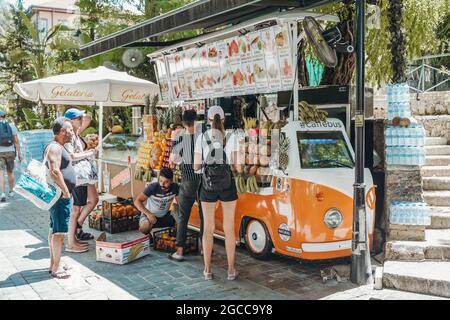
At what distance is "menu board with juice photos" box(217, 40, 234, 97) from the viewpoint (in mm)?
7492

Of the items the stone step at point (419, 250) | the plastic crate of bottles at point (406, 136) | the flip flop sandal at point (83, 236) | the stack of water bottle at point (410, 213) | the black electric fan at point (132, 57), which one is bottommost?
the flip flop sandal at point (83, 236)

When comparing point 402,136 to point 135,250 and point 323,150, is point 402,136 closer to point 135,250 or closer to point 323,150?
point 323,150

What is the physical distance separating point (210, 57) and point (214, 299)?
4.23 metres

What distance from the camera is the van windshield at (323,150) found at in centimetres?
601

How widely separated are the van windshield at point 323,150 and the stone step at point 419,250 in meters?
1.15

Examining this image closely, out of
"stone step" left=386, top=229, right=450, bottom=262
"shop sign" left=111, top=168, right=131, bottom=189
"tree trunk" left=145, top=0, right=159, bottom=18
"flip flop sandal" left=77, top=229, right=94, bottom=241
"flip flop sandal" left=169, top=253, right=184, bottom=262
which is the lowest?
"flip flop sandal" left=169, top=253, right=184, bottom=262

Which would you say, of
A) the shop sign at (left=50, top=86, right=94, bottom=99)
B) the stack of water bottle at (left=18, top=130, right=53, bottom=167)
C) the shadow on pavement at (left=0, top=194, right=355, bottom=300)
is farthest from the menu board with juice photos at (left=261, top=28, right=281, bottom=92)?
the stack of water bottle at (left=18, top=130, right=53, bottom=167)

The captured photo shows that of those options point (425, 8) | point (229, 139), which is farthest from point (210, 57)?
point (425, 8)

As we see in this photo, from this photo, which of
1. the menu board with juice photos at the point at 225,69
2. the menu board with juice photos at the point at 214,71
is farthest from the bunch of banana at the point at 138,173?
the menu board with juice photos at the point at 225,69

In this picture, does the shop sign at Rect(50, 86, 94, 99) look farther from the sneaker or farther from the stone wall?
the stone wall

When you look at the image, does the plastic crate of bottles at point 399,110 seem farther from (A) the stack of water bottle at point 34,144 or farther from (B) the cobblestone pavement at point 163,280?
(A) the stack of water bottle at point 34,144

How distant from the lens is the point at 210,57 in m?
7.88

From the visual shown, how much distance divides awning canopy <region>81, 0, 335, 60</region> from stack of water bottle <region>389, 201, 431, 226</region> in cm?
276

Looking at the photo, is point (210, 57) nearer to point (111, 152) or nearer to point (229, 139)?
point (229, 139)
